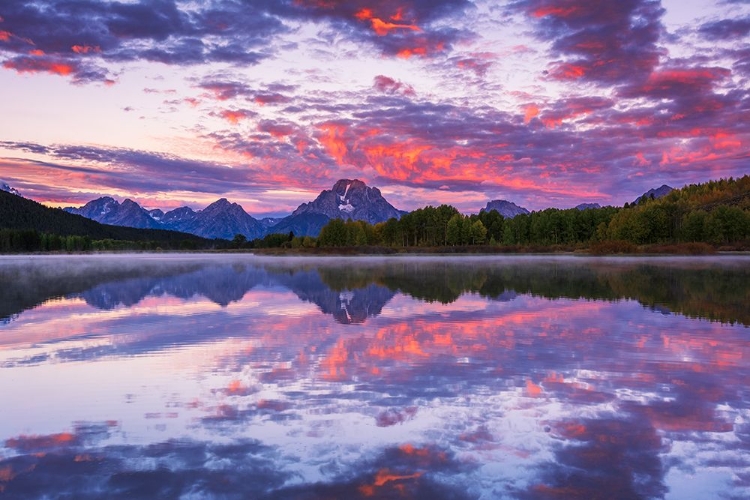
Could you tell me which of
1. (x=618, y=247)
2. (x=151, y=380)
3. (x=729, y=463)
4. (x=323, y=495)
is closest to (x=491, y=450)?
(x=323, y=495)

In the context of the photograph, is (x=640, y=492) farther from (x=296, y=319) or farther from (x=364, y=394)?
(x=296, y=319)

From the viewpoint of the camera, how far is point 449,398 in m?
10.3

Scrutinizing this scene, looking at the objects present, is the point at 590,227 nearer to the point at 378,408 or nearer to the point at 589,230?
the point at 589,230

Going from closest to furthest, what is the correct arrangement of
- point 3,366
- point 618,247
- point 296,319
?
point 3,366, point 296,319, point 618,247

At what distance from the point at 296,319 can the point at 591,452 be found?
587 inches

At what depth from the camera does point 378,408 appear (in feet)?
31.6

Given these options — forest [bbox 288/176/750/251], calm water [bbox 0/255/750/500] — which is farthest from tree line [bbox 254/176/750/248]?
calm water [bbox 0/255/750/500]

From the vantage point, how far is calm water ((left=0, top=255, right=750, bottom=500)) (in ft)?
22.5

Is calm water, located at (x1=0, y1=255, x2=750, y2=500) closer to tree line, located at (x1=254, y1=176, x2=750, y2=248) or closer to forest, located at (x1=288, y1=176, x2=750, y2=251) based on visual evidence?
forest, located at (x1=288, y1=176, x2=750, y2=251)

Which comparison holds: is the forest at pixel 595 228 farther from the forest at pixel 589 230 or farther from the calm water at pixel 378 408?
the calm water at pixel 378 408

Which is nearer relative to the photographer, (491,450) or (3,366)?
(491,450)

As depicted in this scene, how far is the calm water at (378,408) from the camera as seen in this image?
22.5 ft

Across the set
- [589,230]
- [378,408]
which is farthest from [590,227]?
[378,408]

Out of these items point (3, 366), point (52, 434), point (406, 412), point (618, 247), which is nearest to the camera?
point (52, 434)
